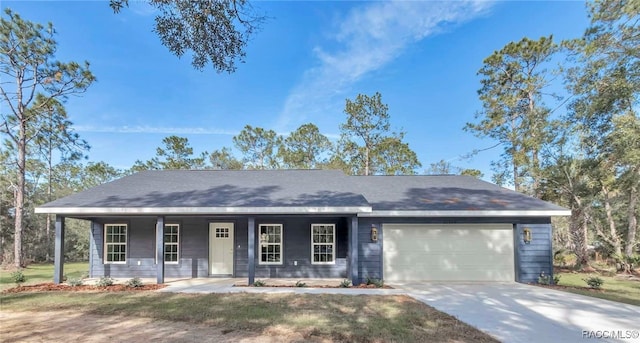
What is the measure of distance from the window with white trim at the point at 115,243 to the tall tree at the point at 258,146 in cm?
1773

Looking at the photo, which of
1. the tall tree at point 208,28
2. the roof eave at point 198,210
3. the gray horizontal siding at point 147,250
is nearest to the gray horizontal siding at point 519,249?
the roof eave at point 198,210

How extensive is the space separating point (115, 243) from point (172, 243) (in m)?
1.92

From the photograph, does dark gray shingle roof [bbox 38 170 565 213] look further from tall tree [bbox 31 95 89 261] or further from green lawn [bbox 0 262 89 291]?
tall tree [bbox 31 95 89 261]

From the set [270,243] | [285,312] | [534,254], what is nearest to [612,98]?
[534,254]

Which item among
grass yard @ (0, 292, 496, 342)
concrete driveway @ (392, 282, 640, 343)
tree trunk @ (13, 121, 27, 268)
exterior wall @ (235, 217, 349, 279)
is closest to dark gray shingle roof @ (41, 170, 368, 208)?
exterior wall @ (235, 217, 349, 279)

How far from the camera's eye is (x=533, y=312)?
6.17 metres

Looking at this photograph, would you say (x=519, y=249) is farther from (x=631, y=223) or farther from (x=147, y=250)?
(x=147, y=250)

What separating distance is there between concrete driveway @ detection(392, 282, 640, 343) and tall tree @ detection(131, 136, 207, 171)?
904 inches

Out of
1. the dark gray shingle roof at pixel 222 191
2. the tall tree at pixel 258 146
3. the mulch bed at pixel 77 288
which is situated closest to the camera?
the mulch bed at pixel 77 288

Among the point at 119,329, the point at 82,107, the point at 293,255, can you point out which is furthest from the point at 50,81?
the point at 119,329

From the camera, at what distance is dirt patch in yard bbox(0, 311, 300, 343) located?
4.55 m

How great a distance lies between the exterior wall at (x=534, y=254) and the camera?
9734 millimetres

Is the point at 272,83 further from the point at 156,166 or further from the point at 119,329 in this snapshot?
the point at 156,166

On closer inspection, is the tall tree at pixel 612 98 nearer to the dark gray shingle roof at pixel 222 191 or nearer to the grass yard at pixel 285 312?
the dark gray shingle roof at pixel 222 191
